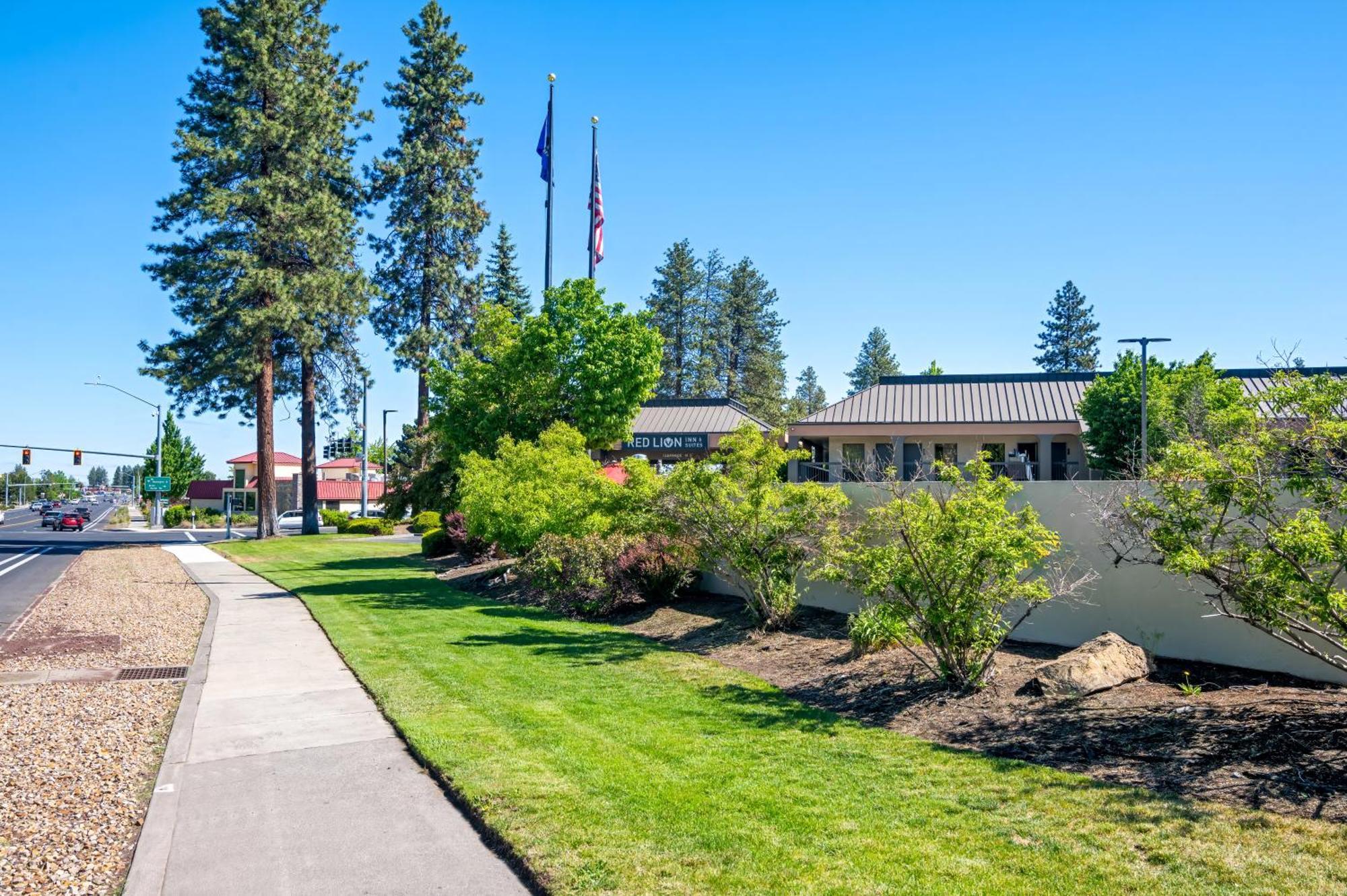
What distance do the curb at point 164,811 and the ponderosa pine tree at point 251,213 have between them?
28.7m

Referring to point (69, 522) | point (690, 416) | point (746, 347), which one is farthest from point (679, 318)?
point (69, 522)

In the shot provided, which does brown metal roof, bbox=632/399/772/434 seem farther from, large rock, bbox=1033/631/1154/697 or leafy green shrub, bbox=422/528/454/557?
large rock, bbox=1033/631/1154/697

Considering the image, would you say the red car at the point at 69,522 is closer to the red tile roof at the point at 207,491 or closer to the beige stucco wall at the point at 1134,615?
the red tile roof at the point at 207,491

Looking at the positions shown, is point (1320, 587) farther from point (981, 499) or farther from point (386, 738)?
point (386, 738)

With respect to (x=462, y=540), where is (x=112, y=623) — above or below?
below

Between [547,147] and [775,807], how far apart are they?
22.1 m

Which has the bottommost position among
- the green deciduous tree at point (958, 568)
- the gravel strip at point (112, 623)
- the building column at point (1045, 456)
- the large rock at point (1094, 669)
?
the gravel strip at point (112, 623)

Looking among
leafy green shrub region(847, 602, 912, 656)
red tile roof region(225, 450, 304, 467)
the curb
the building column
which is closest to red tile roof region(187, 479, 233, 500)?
red tile roof region(225, 450, 304, 467)

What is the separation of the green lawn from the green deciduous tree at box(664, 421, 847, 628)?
2.91 m

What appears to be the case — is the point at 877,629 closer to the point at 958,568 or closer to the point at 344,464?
the point at 958,568

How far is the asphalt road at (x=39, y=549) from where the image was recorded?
21078 mm

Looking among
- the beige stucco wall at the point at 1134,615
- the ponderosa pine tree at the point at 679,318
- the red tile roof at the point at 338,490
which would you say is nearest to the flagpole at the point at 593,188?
the beige stucco wall at the point at 1134,615

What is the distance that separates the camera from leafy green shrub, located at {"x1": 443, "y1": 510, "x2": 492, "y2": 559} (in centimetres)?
2600

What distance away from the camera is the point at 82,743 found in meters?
8.36
